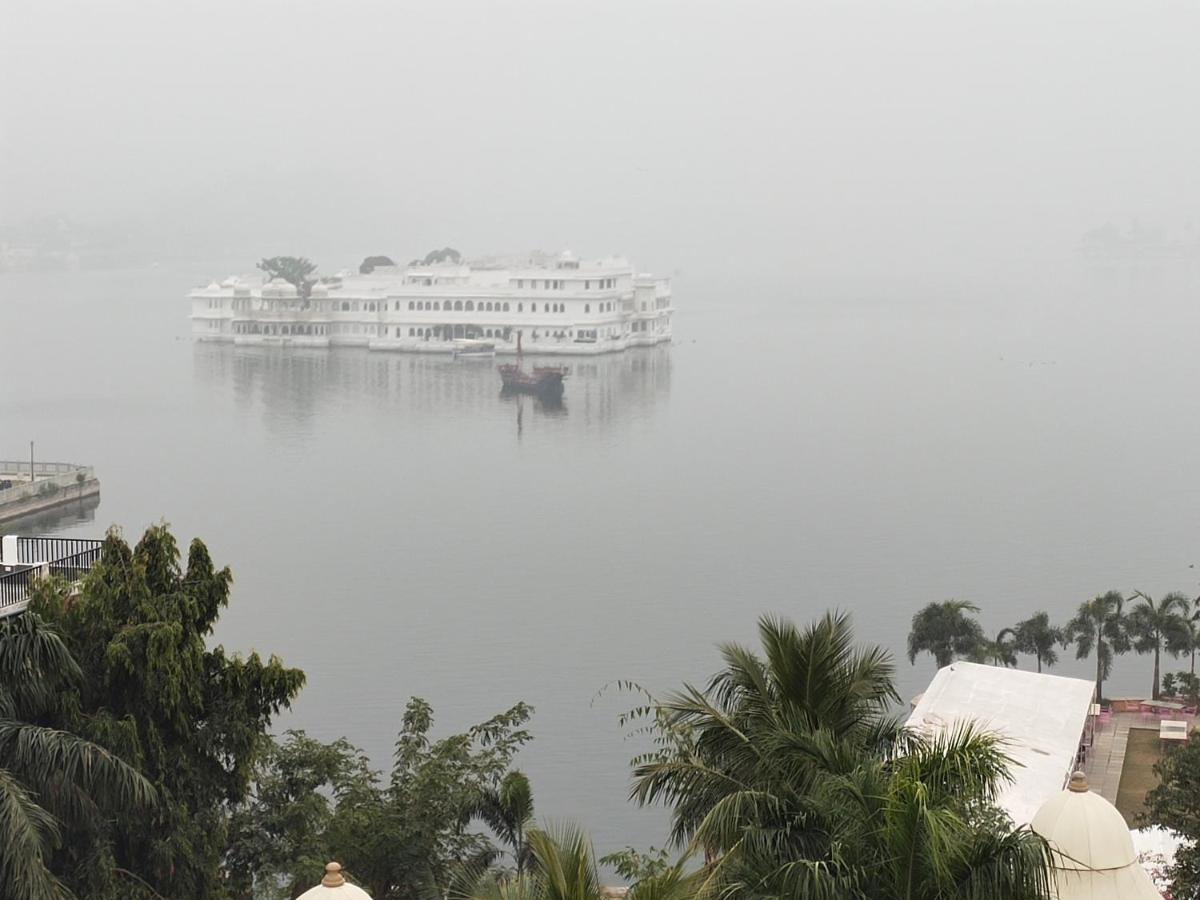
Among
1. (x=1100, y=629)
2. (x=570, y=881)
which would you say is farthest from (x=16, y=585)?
(x=1100, y=629)

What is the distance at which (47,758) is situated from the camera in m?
4.52

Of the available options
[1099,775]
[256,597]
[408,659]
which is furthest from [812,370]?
[1099,775]

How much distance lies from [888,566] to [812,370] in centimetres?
2854

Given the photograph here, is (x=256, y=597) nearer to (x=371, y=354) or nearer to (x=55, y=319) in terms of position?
(x=371, y=354)

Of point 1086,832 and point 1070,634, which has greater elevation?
point 1086,832

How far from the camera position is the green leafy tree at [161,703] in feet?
15.7

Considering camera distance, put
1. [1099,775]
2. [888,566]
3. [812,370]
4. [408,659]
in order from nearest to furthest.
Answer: [1099,775] < [408,659] < [888,566] < [812,370]

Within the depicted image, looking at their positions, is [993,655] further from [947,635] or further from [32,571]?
[32,571]

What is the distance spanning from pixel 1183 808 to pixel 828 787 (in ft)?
7.80

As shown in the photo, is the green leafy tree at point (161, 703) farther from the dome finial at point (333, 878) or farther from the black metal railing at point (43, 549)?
the dome finial at point (333, 878)

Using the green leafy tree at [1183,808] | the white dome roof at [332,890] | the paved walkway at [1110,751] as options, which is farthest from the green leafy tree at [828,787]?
the paved walkway at [1110,751]

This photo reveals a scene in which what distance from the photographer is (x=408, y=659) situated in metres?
17.9

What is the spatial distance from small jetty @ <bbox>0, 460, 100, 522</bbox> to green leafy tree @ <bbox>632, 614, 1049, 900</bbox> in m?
→ 23.8

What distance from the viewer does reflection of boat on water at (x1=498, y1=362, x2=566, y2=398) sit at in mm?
44031
